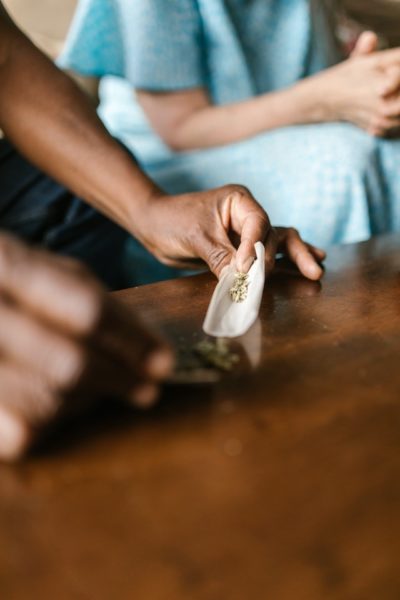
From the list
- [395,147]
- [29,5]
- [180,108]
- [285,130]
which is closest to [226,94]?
[180,108]

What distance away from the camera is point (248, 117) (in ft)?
4.00

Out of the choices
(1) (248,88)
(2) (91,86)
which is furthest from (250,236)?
(2) (91,86)

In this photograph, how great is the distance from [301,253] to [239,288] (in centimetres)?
15

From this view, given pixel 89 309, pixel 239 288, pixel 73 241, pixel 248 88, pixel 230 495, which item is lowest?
pixel 248 88

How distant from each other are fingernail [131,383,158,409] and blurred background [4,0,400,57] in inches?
54.8

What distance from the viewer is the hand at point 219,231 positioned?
718mm

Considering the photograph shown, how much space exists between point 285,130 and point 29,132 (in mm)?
436

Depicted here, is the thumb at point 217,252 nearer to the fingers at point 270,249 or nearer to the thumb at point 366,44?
the fingers at point 270,249

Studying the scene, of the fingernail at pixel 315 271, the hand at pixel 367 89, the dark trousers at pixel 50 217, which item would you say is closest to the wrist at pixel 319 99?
the hand at pixel 367 89

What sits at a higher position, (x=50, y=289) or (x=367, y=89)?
(x=50, y=289)

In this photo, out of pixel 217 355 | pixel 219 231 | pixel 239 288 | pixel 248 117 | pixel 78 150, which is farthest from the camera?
pixel 248 117

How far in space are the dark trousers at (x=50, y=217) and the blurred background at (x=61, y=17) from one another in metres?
0.65

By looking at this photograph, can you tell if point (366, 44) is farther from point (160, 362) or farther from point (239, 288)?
point (160, 362)

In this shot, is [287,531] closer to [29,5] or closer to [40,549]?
[40,549]
